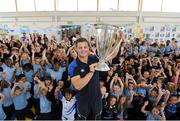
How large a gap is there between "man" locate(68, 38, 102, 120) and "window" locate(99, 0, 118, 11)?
10129 millimetres

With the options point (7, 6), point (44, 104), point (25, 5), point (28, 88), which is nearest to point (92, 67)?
point (44, 104)

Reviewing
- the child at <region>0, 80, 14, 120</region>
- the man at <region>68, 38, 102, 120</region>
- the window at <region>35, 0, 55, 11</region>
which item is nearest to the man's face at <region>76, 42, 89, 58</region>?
the man at <region>68, 38, 102, 120</region>

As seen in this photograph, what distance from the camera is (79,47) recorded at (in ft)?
7.48

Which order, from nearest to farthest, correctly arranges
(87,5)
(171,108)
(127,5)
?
(171,108) < (127,5) < (87,5)

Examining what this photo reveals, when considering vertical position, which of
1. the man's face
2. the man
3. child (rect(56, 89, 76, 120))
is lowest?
child (rect(56, 89, 76, 120))

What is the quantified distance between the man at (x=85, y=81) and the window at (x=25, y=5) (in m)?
10.8

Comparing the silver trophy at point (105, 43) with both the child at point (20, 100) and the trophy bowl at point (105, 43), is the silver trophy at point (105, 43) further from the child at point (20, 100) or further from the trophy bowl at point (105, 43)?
the child at point (20, 100)

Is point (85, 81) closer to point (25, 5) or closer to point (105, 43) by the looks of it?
point (105, 43)

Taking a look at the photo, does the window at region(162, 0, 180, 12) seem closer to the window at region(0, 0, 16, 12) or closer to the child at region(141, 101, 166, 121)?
the window at region(0, 0, 16, 12)

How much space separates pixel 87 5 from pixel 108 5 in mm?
1074

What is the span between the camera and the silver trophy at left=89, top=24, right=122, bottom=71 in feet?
7.46

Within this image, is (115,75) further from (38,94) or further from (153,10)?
(153,10)

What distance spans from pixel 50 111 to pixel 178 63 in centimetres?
368

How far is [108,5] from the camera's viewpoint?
12.4 meters
